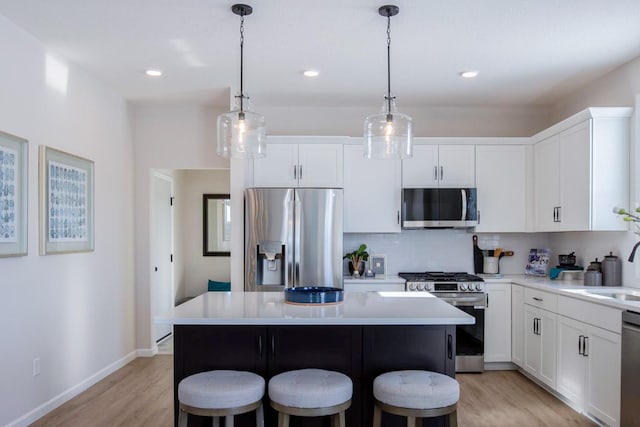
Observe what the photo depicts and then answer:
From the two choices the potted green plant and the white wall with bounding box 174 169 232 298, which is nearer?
the potted green plant

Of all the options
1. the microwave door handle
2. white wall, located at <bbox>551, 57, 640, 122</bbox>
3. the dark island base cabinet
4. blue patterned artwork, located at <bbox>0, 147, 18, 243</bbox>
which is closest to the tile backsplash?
the microwave door handle

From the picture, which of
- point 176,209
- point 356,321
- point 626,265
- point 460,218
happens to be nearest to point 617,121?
point 626,265

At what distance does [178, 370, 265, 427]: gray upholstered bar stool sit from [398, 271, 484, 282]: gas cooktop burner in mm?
2571

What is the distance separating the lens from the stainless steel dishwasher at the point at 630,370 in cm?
283

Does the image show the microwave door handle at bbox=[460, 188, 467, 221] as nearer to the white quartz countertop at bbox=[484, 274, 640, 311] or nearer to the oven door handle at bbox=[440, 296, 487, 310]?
the white quartz countertop at bbox=[484, 274, 640, 311]

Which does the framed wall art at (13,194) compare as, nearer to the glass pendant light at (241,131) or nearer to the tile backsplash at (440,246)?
the glass pendant light at (241,131)

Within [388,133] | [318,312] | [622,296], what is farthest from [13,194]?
[622,296]

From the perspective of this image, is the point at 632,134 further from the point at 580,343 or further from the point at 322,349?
the point at 322,349

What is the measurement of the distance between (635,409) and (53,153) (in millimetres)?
4187

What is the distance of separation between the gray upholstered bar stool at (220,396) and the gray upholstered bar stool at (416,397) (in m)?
0.59

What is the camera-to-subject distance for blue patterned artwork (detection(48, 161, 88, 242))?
3662mm

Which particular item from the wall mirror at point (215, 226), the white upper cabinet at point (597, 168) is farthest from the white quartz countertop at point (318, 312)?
the wall mirror at point (215, 226)

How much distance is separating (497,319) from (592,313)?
55.3 inches

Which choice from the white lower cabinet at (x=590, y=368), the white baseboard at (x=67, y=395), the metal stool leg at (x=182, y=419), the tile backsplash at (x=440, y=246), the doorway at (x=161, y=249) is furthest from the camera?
the doorway at (x=161, y=249)
